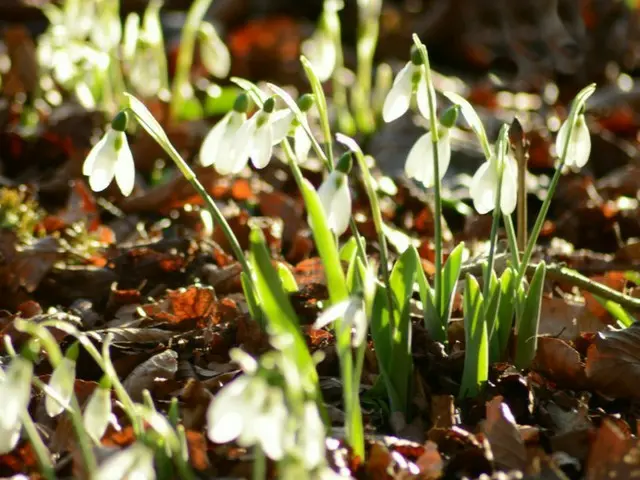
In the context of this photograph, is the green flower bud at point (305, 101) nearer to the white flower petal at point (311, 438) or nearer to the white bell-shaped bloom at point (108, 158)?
the white bell-shaped bloom at point (108, 158)

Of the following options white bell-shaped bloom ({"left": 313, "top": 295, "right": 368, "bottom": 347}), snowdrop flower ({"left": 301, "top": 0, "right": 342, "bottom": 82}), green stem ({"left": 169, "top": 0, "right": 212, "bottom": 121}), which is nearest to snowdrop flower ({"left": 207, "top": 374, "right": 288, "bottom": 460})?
white bell-shaped bloom ({"left": 313, "top": 295, "right": 368, "bottom": 347})

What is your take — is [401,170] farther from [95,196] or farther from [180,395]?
[180,395]

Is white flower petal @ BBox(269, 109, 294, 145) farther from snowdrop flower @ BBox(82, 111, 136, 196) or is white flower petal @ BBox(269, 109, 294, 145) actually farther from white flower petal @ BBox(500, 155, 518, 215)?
white flower petal @ BBox(500, 155, 518, 215)

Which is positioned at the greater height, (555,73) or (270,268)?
(270,268)

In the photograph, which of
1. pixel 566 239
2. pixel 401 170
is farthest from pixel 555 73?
pixel 566 239

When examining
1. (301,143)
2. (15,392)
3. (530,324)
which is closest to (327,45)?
(301,143)

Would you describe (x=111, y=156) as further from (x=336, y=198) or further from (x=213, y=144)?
(x=336, y=198)
